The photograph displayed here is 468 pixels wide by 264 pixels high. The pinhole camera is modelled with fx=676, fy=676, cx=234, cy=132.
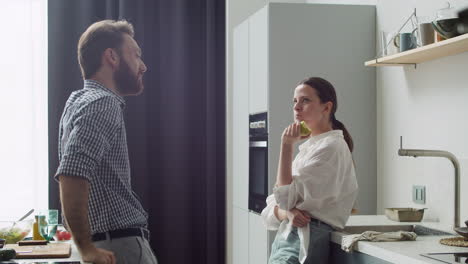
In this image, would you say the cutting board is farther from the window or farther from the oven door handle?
the window

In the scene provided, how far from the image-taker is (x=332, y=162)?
2.60 metres

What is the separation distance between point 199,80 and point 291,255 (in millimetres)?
2792

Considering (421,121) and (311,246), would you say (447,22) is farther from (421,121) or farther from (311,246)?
(311,246)

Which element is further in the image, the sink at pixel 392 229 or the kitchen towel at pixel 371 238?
the sink at pixel 392 229

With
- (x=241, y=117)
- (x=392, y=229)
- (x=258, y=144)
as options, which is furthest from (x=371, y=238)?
(x=241, y=117)

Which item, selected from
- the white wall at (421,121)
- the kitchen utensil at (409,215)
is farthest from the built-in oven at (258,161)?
the kitchen utensil at (409,215)

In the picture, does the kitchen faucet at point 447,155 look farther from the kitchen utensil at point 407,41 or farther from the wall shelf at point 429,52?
the kitchen utensil at point 407,41

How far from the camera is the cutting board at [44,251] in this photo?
2.40 m

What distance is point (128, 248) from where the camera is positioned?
2.13 meters

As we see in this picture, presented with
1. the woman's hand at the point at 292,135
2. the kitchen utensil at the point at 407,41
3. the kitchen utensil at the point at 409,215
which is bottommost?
the kitchen utensil at the point at 409,215

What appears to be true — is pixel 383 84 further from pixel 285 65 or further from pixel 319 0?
pixel 319 0

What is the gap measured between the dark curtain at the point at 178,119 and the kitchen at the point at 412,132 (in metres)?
1.05

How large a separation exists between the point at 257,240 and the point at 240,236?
1.46 ft

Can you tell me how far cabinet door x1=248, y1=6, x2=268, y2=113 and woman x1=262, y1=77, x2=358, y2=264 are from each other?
106 cm
